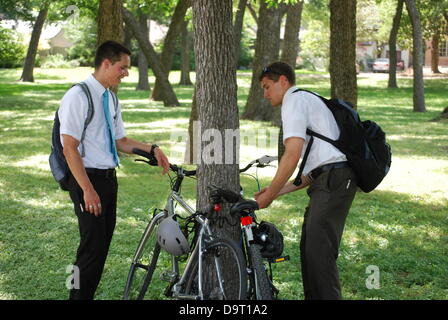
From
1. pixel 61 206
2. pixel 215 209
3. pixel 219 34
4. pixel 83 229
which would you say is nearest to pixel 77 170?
pixel 83 229

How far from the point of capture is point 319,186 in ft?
16.8

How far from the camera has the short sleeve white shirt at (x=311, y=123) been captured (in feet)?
16.1

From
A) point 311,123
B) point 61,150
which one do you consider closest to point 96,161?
point 61,150

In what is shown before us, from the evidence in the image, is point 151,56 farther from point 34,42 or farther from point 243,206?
point 243,206

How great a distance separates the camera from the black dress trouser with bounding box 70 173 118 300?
537 cm

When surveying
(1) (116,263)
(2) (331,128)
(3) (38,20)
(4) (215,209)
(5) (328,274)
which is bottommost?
(1) (116,263)

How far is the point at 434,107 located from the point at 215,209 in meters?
30.1

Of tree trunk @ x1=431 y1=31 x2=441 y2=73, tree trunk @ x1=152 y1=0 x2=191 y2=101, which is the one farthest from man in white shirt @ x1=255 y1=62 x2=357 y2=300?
tree trunk @ x1=431 y1=31 x2=441 y2=73

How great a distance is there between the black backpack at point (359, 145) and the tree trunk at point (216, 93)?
71 centimetres

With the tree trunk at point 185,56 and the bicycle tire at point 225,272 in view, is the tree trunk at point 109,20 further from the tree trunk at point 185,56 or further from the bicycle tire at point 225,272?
the tree trunk at point 185,56

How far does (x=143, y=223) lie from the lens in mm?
9414
